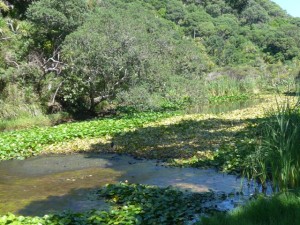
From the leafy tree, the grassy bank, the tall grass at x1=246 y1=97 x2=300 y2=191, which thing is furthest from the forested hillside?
the leafy tree

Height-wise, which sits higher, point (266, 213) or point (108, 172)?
point (266, 213)

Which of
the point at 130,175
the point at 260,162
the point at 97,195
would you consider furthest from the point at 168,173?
the point at 260,162

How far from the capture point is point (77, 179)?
9.30m

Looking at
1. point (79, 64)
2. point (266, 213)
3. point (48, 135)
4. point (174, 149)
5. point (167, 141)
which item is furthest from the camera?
point (79, 64)

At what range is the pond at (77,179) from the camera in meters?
7.46

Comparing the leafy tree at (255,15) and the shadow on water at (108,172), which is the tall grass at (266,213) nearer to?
the shadow on water at (108,172)

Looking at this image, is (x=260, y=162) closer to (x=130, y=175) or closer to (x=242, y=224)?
(x=242, y=224)

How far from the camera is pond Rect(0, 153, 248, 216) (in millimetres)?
7465

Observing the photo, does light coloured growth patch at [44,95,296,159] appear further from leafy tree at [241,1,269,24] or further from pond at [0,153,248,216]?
leafy tree at [241,1,269,24]

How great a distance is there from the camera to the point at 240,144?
431 inches

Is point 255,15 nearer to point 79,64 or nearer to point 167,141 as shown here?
point 79,64

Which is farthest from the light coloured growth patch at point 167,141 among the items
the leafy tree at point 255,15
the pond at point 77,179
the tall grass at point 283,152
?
the leafy tree at point 255,15

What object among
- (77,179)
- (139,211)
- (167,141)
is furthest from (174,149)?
(139,211)

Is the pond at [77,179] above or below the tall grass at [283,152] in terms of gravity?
below
